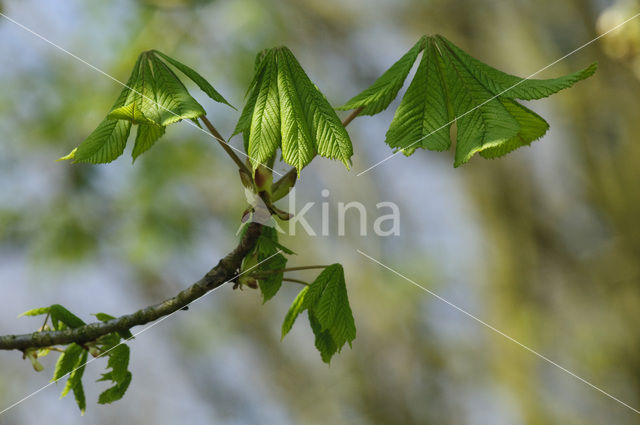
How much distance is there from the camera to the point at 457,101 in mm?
654

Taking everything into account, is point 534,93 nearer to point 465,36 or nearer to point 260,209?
point 260,209

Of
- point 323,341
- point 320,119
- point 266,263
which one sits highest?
point 320,119

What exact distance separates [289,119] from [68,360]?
42 cm

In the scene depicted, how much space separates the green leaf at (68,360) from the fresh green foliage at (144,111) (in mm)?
263

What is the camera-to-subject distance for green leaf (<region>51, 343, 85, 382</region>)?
77 cm

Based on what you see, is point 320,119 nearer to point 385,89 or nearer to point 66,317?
point 385,89

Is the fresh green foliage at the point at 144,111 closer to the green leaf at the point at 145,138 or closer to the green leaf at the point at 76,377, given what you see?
the green leaf at the point at 145,138

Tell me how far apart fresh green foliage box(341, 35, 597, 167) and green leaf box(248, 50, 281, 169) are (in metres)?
0.08

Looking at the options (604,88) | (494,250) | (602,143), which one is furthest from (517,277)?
(604,88)

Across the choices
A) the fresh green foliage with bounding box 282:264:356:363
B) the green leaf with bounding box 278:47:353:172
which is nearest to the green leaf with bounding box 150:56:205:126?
the green leaf with bounding box 278:47:353:172

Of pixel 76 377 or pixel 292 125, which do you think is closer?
pixel 292 125

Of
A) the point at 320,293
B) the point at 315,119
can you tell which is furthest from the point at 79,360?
the point at 315,119

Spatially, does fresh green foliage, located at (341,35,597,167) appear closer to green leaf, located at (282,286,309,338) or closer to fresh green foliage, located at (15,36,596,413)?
fresh green foliage, located at (15,36,596,413)

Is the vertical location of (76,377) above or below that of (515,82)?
below
